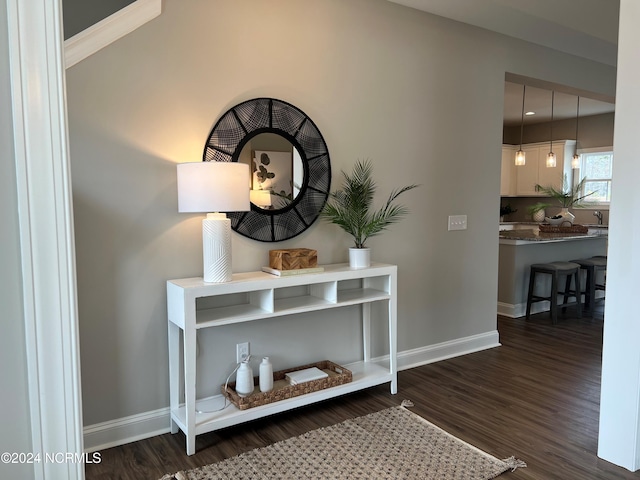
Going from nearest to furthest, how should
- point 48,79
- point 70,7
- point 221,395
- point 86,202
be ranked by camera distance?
1. point 48,79
2. point 86,202
3. point 221,395
4. point 70,7

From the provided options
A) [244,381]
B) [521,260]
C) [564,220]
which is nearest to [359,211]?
[244,381]

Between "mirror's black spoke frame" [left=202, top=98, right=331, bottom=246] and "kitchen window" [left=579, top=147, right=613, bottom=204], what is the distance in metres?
6.59

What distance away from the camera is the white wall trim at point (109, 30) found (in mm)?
2254

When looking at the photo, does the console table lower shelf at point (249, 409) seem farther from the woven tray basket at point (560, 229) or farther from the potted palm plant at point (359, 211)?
the woven tray basket at point (560, 229)

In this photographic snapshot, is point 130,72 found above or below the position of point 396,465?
above

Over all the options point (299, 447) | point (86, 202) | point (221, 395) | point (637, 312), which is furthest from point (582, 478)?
point (86, 202)

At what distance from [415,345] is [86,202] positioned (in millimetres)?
2536

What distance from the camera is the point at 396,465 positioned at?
227 cm

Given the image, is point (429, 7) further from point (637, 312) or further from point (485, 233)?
point (637, 312)

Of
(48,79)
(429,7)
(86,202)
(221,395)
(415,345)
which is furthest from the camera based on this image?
(415,345)

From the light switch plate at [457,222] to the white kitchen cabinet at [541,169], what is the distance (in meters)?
5.26

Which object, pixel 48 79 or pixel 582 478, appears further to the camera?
pixel 582 478

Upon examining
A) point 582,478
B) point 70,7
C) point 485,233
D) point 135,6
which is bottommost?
point 582,478

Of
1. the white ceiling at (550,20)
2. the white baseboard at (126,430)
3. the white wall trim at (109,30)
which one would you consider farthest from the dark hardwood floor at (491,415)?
the white ceiling at (550,20)
